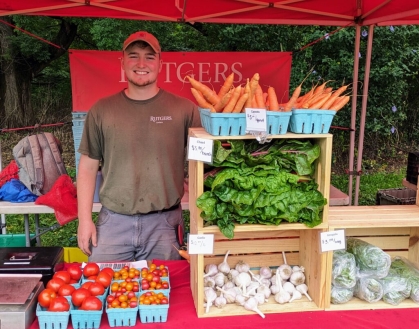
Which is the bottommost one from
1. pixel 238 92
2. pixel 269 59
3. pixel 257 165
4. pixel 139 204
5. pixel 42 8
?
pixel 139 204

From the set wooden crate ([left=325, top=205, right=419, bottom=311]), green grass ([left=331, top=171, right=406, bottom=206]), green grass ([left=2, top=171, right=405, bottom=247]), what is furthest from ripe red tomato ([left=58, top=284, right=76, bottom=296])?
green grass ([left=331, top=171, right=406, bottom=206])

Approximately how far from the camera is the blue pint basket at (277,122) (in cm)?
192

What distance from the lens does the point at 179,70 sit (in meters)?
4.85

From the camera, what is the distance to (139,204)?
272 centimetres

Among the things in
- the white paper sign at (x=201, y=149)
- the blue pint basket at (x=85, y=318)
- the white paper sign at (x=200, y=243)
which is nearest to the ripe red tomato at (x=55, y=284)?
the blue pint basket at (x=85, y=318)

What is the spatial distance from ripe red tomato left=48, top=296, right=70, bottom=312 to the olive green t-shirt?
919 mm

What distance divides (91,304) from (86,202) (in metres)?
1.04

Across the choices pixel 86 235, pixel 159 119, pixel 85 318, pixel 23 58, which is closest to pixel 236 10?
pixel 159 119

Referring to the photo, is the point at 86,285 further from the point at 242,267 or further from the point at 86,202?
the point at 86,202

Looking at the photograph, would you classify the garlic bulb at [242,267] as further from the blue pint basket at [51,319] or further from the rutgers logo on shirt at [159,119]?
the rutgers logo on shirt at [159,119]

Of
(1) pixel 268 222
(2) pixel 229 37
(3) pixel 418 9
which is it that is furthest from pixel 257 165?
A: (2) pixel 229 37

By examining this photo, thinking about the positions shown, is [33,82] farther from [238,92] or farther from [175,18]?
[238,92]

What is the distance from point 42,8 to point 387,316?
3863mm

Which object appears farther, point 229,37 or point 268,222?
point 229,37
